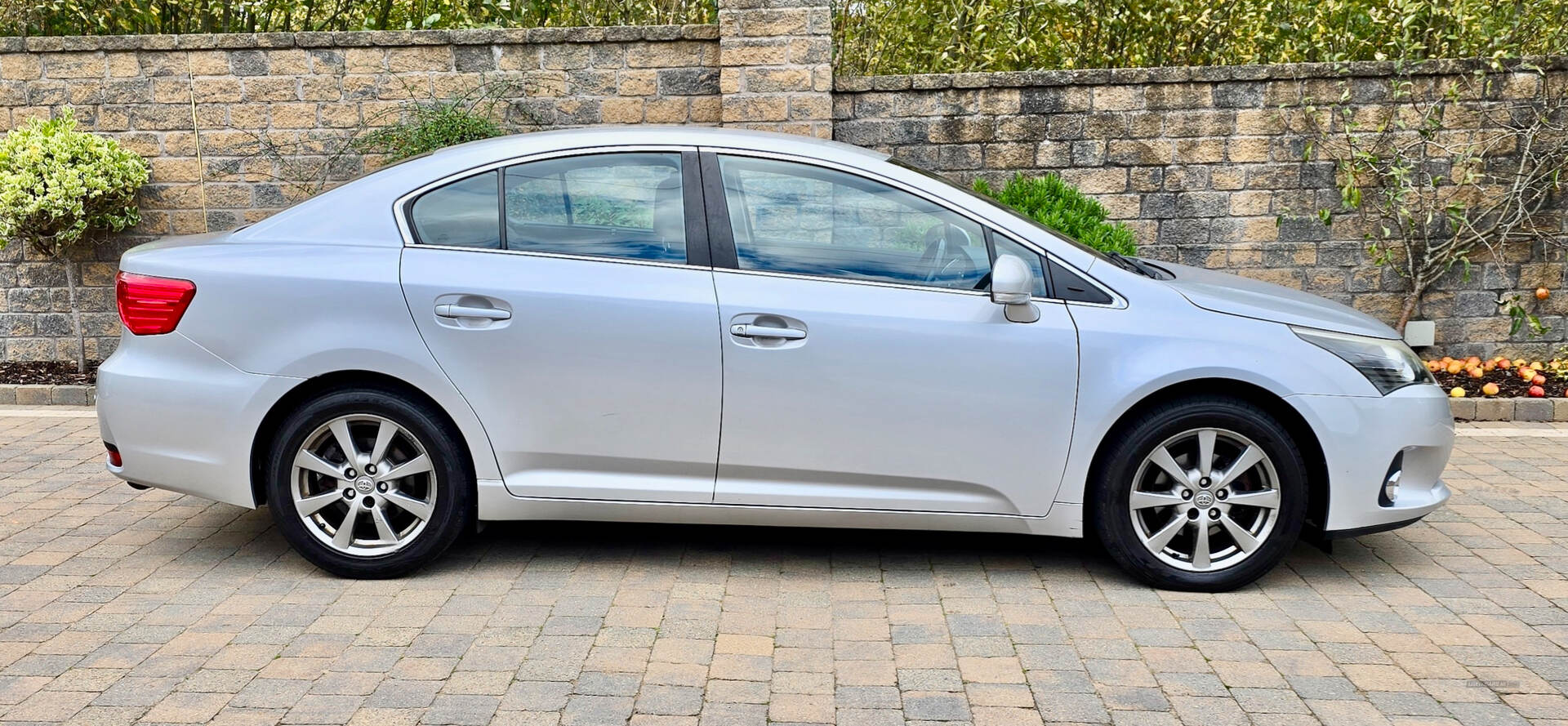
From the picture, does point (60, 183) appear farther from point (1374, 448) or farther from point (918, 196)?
point (1374, 448)

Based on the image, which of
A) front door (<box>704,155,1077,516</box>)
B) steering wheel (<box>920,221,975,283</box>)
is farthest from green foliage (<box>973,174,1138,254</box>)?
front door (<box>704,155,1077,516</box>)

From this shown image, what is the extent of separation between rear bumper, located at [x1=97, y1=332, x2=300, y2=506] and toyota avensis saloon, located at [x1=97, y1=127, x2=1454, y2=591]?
0.03ft

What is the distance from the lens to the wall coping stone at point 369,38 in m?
8.38

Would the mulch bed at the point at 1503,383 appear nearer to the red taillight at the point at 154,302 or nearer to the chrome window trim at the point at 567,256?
the chrome window trim at the point at 567,256

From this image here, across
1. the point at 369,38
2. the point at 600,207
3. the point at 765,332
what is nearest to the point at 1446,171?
the point at 765,332

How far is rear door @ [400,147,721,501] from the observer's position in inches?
175

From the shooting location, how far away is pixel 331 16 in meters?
9.57

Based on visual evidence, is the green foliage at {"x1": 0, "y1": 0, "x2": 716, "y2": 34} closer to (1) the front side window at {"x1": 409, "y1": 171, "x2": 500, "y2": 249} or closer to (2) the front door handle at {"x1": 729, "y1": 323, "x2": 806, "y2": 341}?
(1) the front side window at {"x1": 409, "y1": 171, "x2": 500, "y2": 249}

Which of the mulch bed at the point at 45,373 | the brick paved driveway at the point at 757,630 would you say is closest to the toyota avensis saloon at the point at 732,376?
the brick paved driveway at the point at 757,630

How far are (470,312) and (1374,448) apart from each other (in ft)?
10.5

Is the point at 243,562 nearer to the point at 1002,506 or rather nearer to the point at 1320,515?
the point at 1002,506

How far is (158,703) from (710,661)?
1.57m

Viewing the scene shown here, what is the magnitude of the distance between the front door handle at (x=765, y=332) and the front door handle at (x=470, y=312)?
805 mm

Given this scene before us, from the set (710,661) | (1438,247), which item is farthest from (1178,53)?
(710,661)
